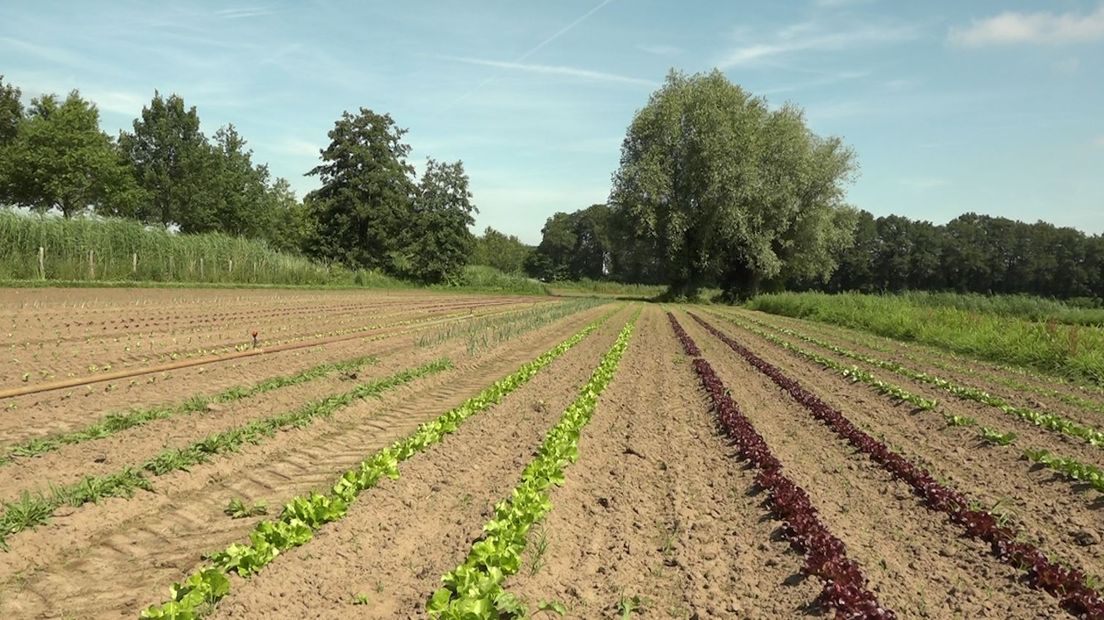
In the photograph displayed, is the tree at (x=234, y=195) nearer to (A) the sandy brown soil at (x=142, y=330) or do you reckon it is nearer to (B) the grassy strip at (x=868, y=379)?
(A) the sandy brown soil at (x=142, y=330)

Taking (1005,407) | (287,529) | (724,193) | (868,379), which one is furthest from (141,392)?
(724,193)

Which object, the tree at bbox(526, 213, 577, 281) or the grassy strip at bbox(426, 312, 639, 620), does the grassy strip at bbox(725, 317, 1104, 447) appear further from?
the tree at bbox(526, 213, 577, 281)

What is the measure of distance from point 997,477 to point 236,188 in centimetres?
6384

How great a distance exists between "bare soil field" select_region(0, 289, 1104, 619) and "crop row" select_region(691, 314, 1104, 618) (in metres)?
0.03

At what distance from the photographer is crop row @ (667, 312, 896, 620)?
4.12 m

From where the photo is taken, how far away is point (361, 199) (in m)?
57.5

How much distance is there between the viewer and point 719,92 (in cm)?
5097

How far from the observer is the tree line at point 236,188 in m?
48.2

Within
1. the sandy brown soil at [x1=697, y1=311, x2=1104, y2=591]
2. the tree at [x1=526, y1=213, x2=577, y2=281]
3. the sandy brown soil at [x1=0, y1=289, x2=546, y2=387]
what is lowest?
the sandy brown soil at [x1=697, y1=311, x2=1104, y2=591]

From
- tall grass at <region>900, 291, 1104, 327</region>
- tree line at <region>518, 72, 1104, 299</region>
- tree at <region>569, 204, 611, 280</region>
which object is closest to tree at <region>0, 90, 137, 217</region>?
tree line at <region>518, 72, 1104, 299</region>

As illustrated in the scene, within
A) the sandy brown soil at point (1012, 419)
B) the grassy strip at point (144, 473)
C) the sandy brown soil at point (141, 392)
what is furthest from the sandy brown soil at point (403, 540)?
the sandy brown soil at point (1012, 419)

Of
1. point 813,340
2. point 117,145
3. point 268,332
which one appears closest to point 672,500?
point 268,332

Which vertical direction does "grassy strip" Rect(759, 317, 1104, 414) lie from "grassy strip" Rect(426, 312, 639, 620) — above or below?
below

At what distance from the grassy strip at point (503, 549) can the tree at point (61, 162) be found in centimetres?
4821
